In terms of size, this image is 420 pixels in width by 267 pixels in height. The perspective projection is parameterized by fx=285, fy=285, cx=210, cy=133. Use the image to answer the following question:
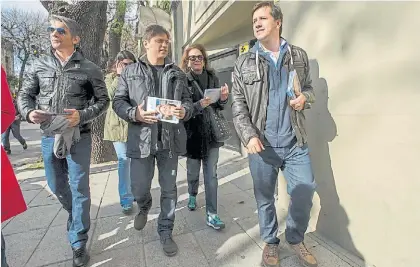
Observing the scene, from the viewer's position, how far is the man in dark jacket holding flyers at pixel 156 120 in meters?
2.47

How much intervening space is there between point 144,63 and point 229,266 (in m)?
1.92

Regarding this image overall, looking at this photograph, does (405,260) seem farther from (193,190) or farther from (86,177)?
(86,177)

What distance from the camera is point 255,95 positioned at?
2.30 metres

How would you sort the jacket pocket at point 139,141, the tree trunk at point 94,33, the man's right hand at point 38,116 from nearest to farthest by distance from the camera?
1. the man's right hand at point 38,116
2. the jacket pocket at point 139,141
3. the tree trunk at point 94,33

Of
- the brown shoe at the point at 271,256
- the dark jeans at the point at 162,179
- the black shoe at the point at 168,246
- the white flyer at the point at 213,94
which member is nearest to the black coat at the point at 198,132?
the white flyer at the point at 213,94

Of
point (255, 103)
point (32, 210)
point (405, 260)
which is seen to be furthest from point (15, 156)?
point (405, 260)

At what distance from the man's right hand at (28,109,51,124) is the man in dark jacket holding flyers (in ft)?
1.76

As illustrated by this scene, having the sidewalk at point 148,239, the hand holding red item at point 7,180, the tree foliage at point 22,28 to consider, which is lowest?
the sidewalk at point 148,239

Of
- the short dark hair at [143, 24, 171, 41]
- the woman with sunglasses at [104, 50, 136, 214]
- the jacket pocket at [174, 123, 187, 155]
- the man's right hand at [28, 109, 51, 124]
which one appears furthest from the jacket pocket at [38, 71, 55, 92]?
the woman with sunglasses at [104, 50, 136, 214]

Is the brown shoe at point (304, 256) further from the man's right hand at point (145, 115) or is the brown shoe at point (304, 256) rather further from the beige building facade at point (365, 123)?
the man's right hand at point (145, 115)

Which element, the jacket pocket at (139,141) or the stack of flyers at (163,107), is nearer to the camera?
the stack of flyers at (163,107)

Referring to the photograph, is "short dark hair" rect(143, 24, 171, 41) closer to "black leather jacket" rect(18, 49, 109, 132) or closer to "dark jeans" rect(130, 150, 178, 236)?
"black leather jacket" rect(18, 49, 109, 132)

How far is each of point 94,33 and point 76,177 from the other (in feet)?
16.1

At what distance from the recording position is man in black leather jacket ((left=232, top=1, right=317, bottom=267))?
2.27m
